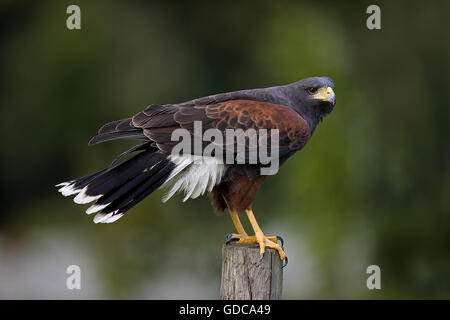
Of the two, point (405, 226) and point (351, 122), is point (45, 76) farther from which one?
point (405, 226)

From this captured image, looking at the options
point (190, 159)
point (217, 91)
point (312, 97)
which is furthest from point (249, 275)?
point (217, 91)

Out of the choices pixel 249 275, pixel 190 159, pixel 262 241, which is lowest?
pixel 249 275

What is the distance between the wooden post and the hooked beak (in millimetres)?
1424

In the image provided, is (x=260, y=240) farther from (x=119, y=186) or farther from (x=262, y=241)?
(x=119, y=186)

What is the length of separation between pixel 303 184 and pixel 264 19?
319 cm

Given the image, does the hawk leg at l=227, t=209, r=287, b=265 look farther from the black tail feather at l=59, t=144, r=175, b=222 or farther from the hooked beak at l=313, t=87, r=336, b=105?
the hooked beak at l=313, t=87, r=336, b=105

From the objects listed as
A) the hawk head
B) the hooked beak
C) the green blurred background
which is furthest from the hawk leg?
the green blurred background

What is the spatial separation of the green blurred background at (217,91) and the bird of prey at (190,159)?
3.45 metres

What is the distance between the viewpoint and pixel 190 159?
13.9ft

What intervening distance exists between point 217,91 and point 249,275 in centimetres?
588

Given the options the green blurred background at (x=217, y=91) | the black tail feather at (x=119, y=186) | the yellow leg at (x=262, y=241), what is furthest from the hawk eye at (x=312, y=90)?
the green blurred background at (x=217, y=91)

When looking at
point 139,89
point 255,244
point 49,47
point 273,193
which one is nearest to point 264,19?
point 139,89

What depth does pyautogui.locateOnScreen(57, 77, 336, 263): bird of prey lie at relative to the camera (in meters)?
4.10

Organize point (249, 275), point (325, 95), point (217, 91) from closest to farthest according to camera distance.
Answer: point (249, 275) → point (325, 95) → point (217, 91)
